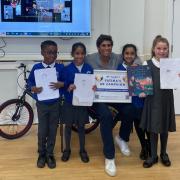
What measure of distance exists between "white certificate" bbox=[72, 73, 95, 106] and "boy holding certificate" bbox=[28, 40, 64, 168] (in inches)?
5.5

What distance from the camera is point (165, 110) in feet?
→ 8.96

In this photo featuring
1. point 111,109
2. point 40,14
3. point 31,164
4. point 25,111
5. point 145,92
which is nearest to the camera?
point 145,92

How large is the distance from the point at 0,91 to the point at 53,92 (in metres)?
1.58

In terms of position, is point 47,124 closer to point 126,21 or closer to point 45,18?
point 45,18

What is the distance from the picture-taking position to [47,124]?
9.37 feet

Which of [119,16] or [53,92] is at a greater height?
[119,16]

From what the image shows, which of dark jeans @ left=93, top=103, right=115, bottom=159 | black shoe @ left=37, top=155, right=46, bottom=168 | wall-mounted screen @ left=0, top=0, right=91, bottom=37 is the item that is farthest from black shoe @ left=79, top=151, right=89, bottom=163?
wall-mounted screen @ left=0, top=0, right=91, bottom=37

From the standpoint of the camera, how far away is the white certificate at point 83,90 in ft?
9.29

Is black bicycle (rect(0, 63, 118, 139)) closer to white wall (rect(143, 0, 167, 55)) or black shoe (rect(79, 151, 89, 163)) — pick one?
black shoe (rect(79, 151, 89, 163))

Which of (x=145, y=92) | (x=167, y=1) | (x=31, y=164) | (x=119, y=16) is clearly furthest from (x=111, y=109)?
(x=167, y=1)

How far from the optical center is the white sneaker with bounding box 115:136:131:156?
3135mm

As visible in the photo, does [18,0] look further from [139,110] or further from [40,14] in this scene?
[139,110]

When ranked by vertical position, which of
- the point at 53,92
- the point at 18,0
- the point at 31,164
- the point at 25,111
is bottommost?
the point at 31,164

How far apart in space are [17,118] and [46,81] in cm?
97
